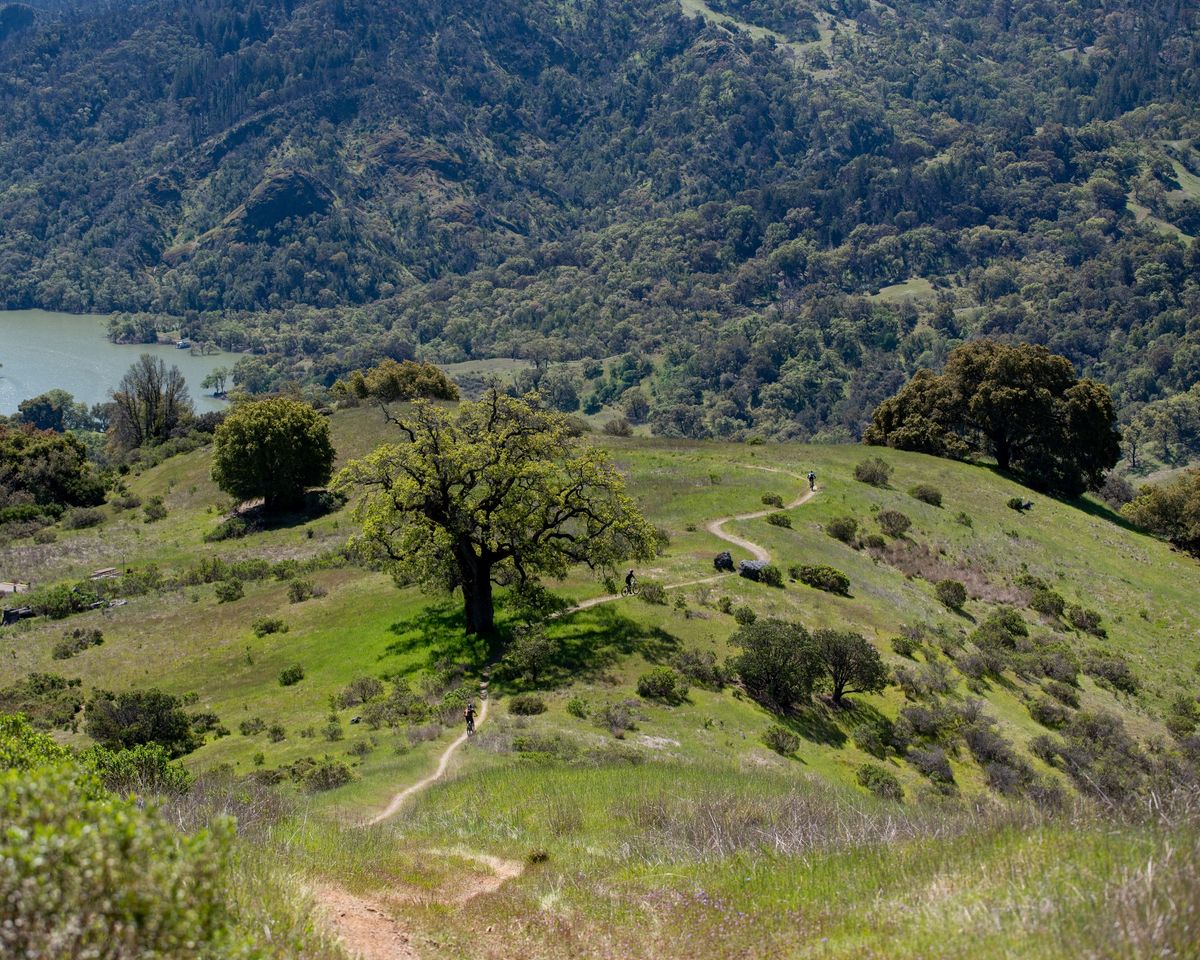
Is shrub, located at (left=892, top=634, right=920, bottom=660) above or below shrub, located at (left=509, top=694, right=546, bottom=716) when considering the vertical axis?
below

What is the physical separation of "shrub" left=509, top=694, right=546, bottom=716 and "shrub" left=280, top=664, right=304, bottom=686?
10443 mm

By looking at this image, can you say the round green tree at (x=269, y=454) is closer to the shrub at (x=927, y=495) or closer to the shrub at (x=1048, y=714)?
the shrub at (x=927, y=495)

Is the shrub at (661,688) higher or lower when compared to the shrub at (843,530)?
higher

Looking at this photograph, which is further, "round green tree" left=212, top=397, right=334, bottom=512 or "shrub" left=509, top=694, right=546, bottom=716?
"round green tree" left=212, top=397, right=334, bottom=512

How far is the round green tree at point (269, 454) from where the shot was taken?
68500 millimetres

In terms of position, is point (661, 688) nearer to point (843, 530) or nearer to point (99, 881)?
point (99, 881)

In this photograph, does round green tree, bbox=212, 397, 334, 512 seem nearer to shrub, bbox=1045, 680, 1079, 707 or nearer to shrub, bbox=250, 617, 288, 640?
shrub, bbox=250, 617, 288, 640

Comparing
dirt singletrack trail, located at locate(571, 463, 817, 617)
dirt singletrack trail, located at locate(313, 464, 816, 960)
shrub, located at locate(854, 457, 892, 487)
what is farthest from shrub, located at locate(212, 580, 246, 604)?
shrub, located at locate(854, 457, 892, 487)

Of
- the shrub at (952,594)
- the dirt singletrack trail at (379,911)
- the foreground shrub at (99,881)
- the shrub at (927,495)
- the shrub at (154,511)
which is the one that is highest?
the foreground shrub at (99,881)

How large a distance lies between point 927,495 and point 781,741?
43.2m

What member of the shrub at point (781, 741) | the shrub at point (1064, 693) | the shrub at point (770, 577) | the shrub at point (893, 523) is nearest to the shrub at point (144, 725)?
the shrub at point (781, 741)

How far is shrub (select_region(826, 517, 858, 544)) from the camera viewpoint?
56.1 metres

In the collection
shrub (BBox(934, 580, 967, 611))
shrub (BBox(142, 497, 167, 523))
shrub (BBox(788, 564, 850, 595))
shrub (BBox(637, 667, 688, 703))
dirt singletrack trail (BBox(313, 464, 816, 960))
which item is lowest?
shrub (BBox(934, 580, 967, 611))

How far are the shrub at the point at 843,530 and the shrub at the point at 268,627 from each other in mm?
32056
